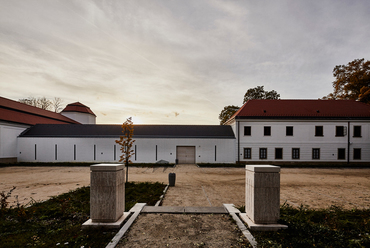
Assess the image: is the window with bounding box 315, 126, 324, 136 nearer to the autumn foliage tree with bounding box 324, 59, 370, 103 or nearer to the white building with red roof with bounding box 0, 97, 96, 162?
the autumn foliage tree with bounding box 324, 59, 370, 103

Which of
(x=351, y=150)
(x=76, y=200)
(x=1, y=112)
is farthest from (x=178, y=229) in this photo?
(x=1, y=112)

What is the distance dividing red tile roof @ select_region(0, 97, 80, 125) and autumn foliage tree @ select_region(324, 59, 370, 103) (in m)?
51.7

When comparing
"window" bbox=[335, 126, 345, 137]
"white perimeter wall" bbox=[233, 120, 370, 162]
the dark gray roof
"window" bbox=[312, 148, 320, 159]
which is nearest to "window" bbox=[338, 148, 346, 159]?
"white perimeter wall" bbox=[233, 120, 370, 162]

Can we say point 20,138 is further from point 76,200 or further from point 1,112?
point 76,200

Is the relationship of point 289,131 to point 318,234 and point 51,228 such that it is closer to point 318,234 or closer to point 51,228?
point 318,234

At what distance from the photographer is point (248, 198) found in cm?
509

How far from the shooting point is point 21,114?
93.6 ft

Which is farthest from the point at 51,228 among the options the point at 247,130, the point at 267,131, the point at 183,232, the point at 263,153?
the point at 267,131

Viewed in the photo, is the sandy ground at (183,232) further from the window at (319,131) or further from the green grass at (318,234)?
the window at (319,131)

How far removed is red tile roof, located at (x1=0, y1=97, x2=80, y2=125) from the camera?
84.0 ft

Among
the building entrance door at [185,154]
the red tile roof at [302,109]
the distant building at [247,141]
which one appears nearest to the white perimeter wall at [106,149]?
the distant building at [247,141]

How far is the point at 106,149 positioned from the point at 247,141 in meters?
20.2

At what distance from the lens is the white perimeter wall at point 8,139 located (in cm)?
2353

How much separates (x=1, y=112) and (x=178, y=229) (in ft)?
108
